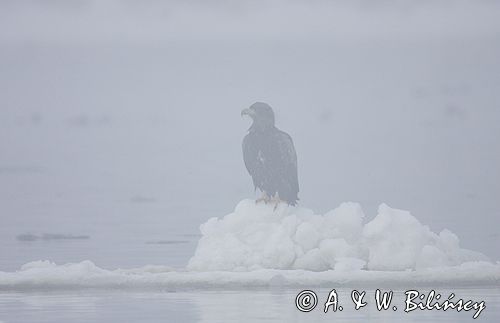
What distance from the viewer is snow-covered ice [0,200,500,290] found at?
17453 mm

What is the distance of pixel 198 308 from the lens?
52.7 ft

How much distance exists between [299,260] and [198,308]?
86.2 inches

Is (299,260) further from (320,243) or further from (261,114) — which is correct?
(261,114)

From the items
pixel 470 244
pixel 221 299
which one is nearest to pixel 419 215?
pixel 470 244

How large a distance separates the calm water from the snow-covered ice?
9.9 inches

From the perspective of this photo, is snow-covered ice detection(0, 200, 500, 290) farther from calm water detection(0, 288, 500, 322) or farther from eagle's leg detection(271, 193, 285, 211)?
calm water detection(0, 288, 500, 322)

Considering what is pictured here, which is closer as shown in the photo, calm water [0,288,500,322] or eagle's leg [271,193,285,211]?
calm water [0,288,500,322]

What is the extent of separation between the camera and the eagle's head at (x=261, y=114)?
62.4 ft

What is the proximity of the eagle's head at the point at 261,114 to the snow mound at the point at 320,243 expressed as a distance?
1109mm

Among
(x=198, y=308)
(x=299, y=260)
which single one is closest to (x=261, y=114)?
(x=299, y=260)

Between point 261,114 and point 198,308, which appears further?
point 261,114

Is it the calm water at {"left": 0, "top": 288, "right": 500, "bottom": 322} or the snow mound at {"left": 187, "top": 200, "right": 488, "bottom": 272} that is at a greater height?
the snow mound at {"left": 187, "top": 200, "right": 488, "bottom": 272}

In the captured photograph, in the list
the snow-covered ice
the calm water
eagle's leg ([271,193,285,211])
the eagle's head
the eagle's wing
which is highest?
the eagle's head

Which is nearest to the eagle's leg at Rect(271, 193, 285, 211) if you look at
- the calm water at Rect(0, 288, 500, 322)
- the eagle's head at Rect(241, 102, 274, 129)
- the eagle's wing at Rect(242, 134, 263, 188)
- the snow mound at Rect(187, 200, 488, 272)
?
the snow mound at Rect(187, 200, 488, 272)
